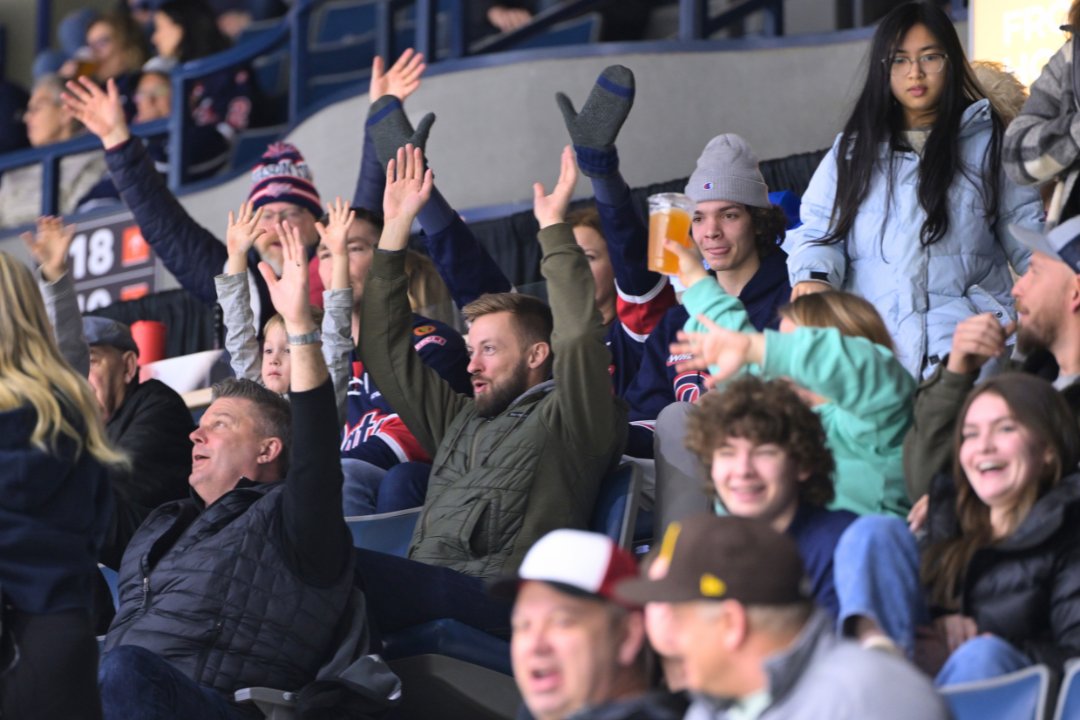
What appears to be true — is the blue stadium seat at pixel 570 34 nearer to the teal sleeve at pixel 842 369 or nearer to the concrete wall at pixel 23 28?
the teal sleeve at pixel 842 369

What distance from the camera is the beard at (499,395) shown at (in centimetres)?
450

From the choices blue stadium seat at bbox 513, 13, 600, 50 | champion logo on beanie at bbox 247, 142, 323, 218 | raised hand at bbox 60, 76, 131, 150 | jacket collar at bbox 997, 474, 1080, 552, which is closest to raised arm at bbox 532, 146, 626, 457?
jacket collar at bbox 997, 474, 1080, 552

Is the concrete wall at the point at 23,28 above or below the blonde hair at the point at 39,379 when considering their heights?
A: above

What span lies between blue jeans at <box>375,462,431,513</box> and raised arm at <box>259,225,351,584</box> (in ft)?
2.50

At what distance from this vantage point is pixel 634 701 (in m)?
2.75

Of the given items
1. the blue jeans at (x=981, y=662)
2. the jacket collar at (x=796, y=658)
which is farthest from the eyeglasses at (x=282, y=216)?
the jacket collar at (x=796, y=658)

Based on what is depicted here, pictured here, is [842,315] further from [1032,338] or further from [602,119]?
[602,119]

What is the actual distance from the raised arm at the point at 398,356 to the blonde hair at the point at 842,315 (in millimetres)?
1253

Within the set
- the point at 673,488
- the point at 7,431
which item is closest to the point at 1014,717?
the point at 673,488

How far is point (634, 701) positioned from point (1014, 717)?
626mm

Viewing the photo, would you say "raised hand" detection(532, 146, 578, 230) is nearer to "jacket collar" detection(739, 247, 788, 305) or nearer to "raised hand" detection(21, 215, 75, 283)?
"jacket collar" detection(739, 247, 788, 305)

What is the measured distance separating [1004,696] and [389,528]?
1.92 m

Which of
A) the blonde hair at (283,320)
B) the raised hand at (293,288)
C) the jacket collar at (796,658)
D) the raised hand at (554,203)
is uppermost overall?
the raised hand at (554,203)

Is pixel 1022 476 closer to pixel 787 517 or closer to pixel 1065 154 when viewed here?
pixel 787 517
